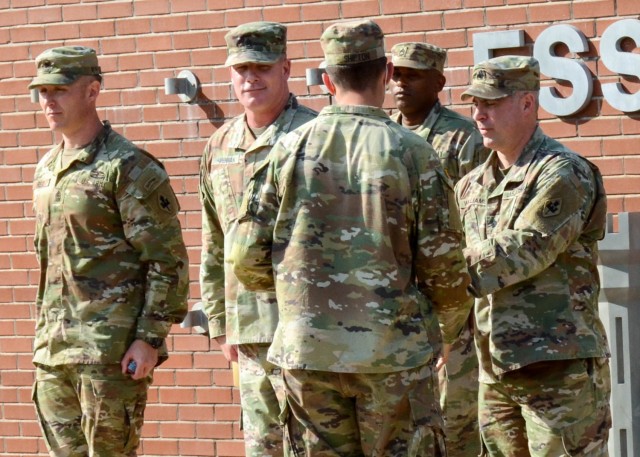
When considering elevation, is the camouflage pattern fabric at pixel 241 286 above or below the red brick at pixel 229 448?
above

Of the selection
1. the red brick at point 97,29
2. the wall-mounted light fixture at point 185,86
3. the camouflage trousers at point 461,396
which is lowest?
the camouflage trousers at point 461,396

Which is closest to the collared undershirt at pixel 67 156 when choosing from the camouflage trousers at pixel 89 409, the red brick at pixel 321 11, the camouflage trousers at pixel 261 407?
the camouflage trousers at pixel 89 409

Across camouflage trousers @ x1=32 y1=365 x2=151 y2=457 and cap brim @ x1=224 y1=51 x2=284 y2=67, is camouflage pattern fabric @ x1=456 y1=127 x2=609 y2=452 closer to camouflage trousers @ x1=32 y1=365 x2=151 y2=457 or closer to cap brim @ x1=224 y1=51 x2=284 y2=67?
cap brim @ x1=224 y1=51 x2=284 y2=67

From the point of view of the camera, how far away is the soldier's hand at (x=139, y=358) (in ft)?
19.3

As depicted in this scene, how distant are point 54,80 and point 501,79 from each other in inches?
73.2

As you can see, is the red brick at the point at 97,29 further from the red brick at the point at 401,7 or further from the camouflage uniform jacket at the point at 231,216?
the camouflage uniform jacket at the point at 231,216

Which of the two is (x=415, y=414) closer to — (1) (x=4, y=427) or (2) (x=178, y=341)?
(2) (x=178, y=341)

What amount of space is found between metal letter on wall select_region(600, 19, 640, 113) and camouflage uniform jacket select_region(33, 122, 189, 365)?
211 cm

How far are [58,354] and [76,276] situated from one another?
1.07 feet

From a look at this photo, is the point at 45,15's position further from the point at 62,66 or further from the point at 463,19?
the point at 463,19

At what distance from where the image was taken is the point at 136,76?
7906 mm

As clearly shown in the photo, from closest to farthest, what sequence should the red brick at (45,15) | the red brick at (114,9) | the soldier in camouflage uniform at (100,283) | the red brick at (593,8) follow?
the soldier in camouflage uniform at (100,283), the red brick at (593,8), the red brick at (114,9), the red brick at (45,15)

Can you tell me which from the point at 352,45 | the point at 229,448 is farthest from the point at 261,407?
the point at 229,448

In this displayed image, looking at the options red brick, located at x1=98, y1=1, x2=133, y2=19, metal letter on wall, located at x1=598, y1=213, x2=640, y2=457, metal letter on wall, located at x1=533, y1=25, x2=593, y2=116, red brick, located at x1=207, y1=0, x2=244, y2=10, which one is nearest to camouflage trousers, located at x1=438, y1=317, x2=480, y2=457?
metal letter on wall, located at x1=598, y1=213, x2=640, y2=457
